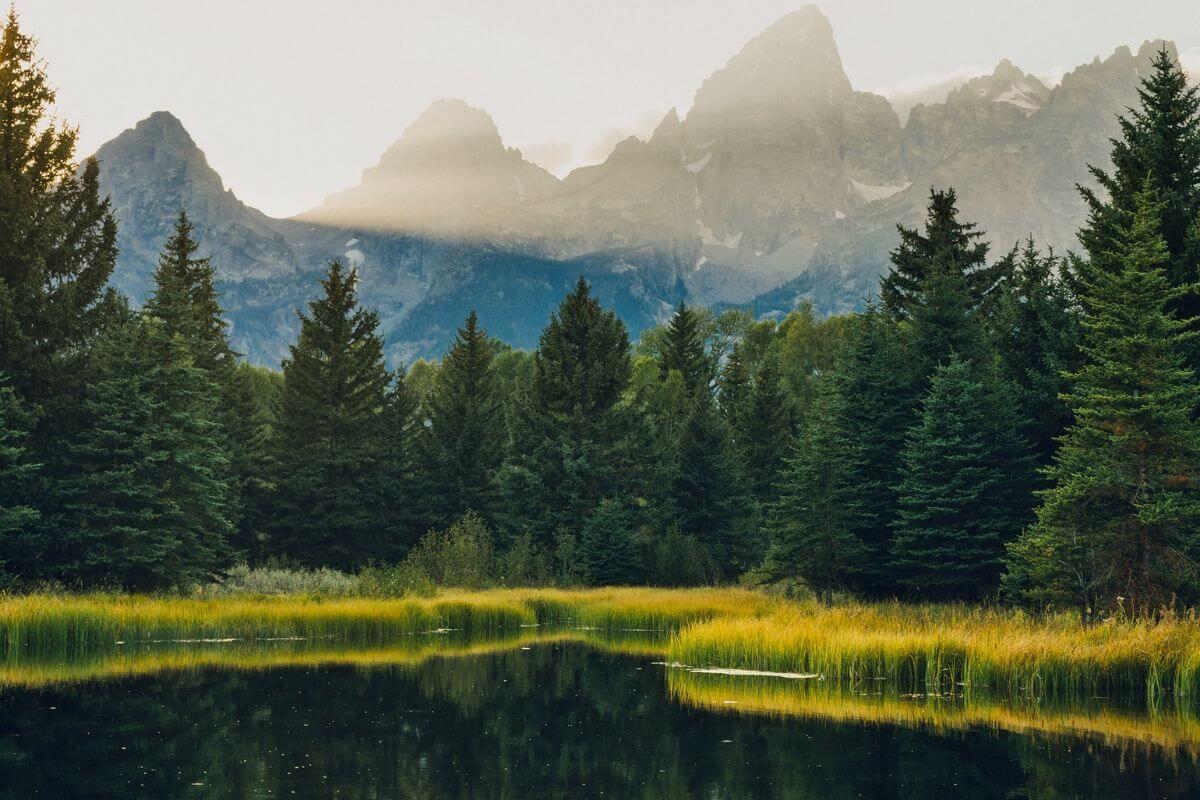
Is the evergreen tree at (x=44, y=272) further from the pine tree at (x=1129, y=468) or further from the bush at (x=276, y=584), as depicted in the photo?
the pine tree at (x=1129, y=468)

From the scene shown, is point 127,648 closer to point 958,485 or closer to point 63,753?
point 63,753

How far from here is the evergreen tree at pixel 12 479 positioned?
33.3m

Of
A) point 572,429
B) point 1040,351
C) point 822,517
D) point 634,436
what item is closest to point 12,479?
point 822,517

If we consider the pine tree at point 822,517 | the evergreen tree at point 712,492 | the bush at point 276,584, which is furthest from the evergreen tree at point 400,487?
the pine tree at point 822,517

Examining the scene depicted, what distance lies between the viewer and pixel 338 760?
14984 millimetres

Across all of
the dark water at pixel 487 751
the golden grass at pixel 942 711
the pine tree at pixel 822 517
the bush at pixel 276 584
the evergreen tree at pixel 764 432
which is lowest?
the bush at pixel 276 584

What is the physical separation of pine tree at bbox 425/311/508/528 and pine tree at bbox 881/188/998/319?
79.9ft

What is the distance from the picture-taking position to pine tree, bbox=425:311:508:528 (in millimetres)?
62406

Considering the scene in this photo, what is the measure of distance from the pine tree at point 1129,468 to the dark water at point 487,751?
12516 millimetres

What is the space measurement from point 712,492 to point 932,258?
59.4ft

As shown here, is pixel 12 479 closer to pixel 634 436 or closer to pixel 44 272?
pixel 44 272

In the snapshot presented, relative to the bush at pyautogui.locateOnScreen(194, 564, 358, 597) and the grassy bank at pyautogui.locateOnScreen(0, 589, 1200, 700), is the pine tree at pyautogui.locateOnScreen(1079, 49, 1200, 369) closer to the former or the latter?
the grassy bank at pyautogui.locateOnScreen(0, 589, 1200, 700)

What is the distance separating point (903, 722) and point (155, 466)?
2886 centimetres

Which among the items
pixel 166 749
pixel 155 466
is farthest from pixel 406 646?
pixel 166 749
